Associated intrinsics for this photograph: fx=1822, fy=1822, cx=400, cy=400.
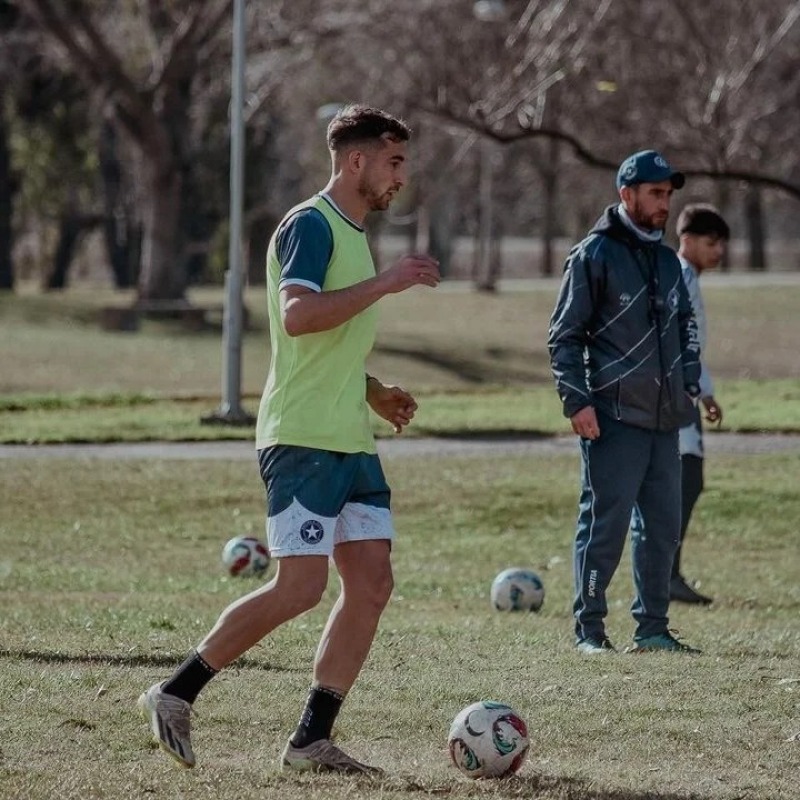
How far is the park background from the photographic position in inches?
245

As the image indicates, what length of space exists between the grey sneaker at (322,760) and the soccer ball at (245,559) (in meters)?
5.60

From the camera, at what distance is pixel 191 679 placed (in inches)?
226

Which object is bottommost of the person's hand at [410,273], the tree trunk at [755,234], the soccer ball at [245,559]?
the soccer ball at [245,559]

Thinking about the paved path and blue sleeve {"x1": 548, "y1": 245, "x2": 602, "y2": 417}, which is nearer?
blue sleeve {"x1": 548, "y1": 245, "x2": 602, "y2": 417}

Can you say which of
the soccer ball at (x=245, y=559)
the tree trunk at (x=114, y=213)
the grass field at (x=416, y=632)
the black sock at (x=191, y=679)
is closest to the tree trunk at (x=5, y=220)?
the tree trunk at (x=114, y=213)

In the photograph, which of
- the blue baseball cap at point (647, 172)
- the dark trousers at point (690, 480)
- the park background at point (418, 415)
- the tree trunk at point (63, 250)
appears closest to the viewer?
the park background at point (418, 415)

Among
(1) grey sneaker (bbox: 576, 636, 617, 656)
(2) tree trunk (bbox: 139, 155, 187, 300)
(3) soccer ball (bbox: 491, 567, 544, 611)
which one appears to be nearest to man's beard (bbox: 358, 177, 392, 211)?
(1) grey sneaker (bbox: 576, 636, 617, 656)

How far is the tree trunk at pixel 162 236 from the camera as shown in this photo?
36.5 meters

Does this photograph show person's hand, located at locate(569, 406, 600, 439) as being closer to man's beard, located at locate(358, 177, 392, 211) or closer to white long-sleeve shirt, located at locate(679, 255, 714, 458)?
white long-sleeve shirt, located at locate(679, 255, 714, 458)

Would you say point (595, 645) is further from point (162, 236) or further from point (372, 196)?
point (162, 236)

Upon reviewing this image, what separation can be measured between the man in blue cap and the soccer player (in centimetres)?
229

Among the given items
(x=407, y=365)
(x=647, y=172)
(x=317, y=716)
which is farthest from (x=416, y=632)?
(x=407, y=365)

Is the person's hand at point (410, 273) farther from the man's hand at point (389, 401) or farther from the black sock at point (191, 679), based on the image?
the black sock at point (191, 679)

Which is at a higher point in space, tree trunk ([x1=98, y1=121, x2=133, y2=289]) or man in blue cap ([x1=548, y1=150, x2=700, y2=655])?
tree trunk ([x1=98, y1=121, x2=133, y2=289])
